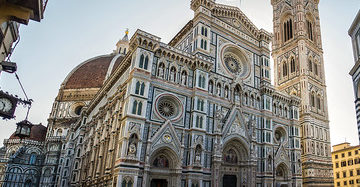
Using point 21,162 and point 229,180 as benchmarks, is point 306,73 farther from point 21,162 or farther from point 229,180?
point 21,162

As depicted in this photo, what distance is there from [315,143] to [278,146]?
1170 cm

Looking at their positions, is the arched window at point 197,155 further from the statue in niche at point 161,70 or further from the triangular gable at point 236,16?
the triangular gable at point 236,16

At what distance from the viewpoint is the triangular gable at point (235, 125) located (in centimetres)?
2845

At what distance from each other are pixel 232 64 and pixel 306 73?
713 inches

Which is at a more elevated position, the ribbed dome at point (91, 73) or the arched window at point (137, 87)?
the ribbed dome at point (91, 73)

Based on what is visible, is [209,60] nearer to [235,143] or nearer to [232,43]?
[232,43]

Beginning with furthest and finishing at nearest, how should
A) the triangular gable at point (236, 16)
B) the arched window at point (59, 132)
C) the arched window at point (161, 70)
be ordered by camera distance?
the arched window at point (59, 132), the triangular gable at point (236, 16), the arched window at point (161, 70)

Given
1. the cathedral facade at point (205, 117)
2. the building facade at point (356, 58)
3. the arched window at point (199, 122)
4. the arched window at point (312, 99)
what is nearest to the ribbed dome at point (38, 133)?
the cathedral facade at point (205, 117)

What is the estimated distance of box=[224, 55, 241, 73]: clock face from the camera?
32894 millimetres

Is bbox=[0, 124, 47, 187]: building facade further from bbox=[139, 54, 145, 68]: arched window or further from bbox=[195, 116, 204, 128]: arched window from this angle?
bbox=[195, 116, 204, 128]: arched window

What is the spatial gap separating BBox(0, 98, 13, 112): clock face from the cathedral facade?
1297 cm

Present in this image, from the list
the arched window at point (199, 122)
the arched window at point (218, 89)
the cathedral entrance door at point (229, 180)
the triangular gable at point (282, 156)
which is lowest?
the cathedral entrance door at point (229, 180)

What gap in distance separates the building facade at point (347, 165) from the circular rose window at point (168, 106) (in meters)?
46.9

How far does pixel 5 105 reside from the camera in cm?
898
